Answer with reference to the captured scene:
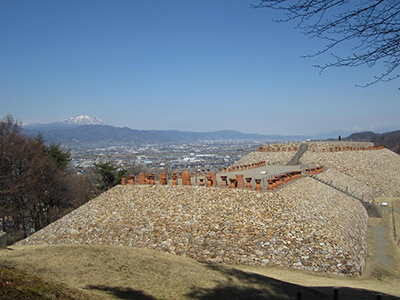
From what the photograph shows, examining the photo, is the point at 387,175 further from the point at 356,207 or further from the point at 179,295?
the point at 179,295

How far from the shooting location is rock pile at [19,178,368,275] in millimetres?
12430

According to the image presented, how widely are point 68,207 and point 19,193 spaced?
327 inches

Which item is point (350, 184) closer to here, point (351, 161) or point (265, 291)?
point (351, 161)

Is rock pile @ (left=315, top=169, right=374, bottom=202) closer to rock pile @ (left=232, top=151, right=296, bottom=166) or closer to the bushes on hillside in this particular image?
rock pile @ (left=232, top=151, right=296, bottom=166)

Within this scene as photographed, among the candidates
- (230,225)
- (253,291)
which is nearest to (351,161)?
(230,225)

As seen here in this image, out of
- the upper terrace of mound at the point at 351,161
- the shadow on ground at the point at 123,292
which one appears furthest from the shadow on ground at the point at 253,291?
the upper terrace of mound at the point at 351,161

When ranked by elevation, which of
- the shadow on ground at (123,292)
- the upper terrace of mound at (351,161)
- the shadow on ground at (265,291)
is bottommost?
the shadow on ground at (265,291)

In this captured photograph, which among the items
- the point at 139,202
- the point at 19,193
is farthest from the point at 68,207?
the point at 139,202

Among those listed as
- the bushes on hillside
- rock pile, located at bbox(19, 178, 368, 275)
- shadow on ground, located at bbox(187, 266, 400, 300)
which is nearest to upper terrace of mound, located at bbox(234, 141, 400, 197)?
rock pile, located at bbox(19, 178, 368, 275)

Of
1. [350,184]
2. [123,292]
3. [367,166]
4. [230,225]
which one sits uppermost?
[367,166]

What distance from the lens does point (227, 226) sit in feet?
46.2

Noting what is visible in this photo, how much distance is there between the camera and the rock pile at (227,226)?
12430 millimetres

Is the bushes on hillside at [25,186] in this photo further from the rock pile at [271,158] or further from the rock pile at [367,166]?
the rock pile at [367,166]

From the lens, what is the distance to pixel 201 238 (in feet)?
44.7
